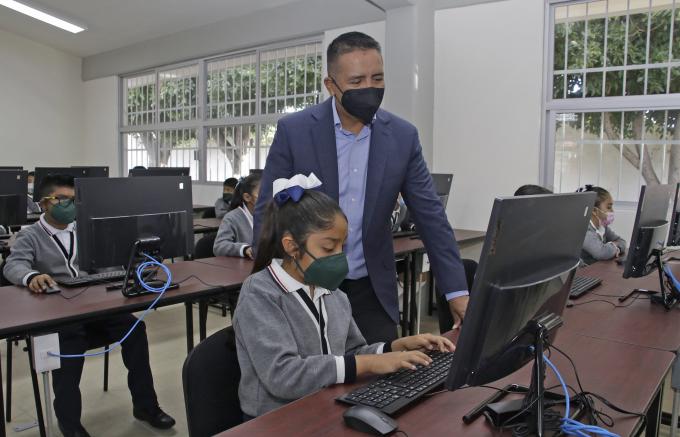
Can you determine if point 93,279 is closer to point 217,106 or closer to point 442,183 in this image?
point 442,183

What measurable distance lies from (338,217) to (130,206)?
3.89ft

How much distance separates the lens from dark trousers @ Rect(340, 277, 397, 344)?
65.9 inches

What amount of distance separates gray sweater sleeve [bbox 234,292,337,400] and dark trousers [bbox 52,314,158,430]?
134 centimetres

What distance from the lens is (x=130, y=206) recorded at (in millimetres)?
2170

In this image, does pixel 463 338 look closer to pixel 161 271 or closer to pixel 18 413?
pixel 161 271

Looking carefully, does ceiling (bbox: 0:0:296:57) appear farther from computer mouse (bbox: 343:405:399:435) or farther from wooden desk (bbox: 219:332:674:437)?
computer mouse (bbox: 343:405:399:435)

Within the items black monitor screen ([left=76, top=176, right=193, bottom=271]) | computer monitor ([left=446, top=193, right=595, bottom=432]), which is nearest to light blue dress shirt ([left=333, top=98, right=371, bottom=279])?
computer monitor ([left=446, top=193, right=595, bottom=432])

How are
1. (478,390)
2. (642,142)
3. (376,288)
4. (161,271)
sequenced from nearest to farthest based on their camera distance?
(478,390) < (376,288) < (161,271) < (642,142)

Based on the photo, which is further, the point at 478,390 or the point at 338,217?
the point at 338,217

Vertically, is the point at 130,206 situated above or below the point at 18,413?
above

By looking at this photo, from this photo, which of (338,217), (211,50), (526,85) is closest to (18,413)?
(338,217)

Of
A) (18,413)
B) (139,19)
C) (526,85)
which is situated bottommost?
(18,413)

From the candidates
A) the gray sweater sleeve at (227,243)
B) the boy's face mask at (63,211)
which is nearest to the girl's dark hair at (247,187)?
the gray sweater sleeve at (227,243)

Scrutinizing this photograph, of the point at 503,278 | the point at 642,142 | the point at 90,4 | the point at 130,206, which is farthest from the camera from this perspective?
the point at 90,4
